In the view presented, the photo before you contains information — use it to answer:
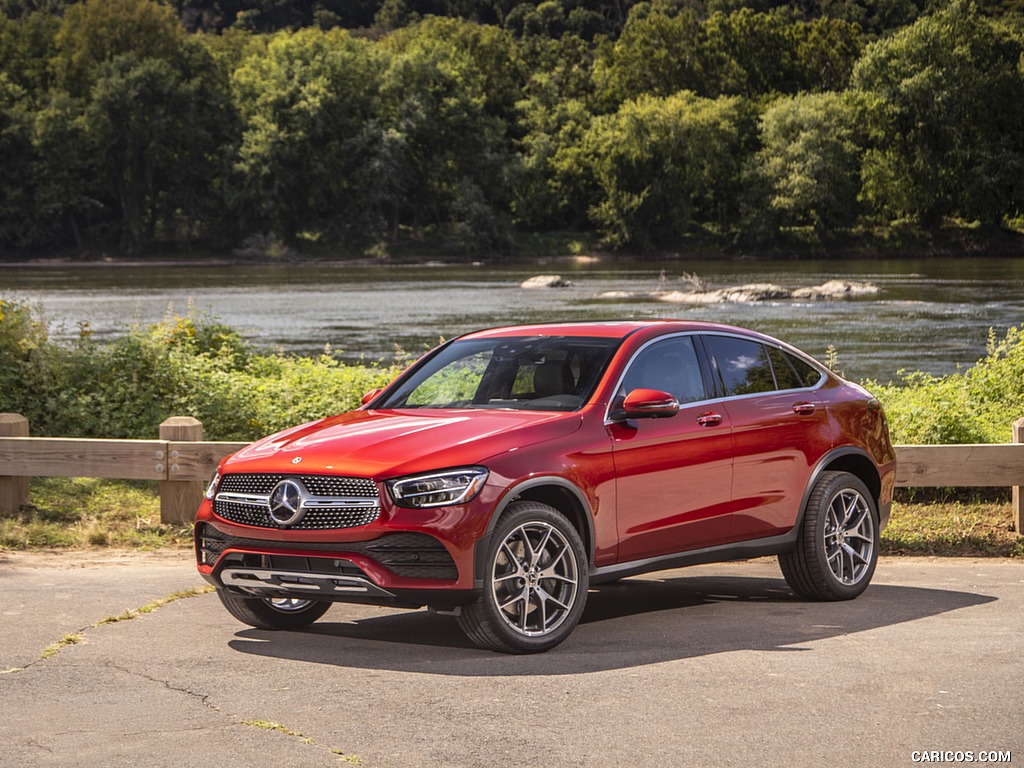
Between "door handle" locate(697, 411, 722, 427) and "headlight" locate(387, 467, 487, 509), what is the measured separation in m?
1.70

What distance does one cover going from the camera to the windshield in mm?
8055

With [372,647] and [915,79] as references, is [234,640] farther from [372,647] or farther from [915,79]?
[915,79]

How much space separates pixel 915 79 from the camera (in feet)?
312

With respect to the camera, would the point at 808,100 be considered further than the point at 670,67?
No

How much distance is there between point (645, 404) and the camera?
7.76 meters

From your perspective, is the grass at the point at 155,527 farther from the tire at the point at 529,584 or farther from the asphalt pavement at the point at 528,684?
the tire at the point at 529,584

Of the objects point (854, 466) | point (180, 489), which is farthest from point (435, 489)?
point (180, 489)

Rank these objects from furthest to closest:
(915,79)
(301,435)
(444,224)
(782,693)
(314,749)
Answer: (444,224) < (915,79) < (301,435) < (782,693) < (314,749)

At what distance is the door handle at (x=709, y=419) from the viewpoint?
8.30 meters

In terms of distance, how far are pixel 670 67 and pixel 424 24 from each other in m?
25.3

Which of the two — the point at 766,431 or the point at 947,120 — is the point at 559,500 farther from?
the point at 947,120

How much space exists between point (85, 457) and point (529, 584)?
551 cm

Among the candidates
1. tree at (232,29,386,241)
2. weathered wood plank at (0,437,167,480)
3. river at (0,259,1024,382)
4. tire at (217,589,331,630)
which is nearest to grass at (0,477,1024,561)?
weathered wood plank at (0,437,167,480)

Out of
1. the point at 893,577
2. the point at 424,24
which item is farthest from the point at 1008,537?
the point at 424,24
